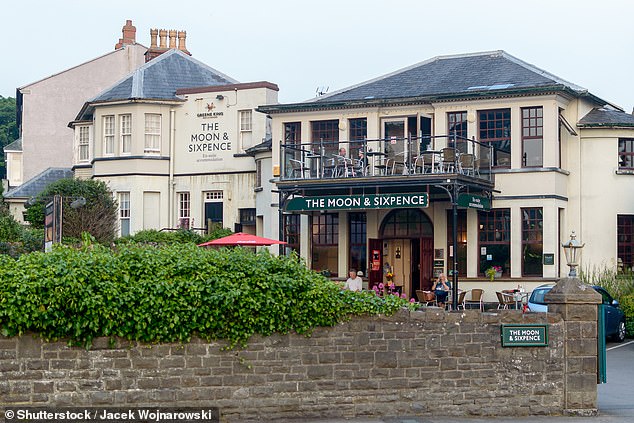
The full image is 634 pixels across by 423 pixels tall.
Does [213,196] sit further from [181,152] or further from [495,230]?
[495,230]

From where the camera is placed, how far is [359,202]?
102ft

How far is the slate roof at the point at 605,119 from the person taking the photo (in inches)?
1294

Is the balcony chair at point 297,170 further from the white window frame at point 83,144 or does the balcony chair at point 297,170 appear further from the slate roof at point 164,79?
the white window frame at point 83,144

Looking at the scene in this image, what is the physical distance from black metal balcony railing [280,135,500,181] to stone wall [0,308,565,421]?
15.7 meters

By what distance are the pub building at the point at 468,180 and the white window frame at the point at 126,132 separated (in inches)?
339

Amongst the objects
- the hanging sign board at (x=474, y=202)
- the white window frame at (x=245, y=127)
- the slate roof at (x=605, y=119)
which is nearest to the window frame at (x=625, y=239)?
the slate roof at (x=605, y=119)

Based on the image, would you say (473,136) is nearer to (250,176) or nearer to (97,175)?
(250,176)

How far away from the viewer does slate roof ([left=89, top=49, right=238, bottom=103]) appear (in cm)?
4181

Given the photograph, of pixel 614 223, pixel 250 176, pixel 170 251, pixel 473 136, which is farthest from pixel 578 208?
pixel 170 251

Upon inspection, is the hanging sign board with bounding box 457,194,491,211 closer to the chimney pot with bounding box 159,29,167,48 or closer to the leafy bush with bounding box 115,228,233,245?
the leafy bush with bounding box 115,228,233,245

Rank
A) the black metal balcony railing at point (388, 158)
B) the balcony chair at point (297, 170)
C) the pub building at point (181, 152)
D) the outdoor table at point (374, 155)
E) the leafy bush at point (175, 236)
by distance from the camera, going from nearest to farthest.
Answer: the outdoor table at point (374, 155)
the black metal balcony railing at point (388, 158)
the balcony chair at point (297, 170)
the leafy bush at point (175, 236)
the pub building at point (181, 152)

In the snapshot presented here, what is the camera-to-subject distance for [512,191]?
32500mm

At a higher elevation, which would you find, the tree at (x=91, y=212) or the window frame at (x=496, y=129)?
the window frame at (x=496, y=129)

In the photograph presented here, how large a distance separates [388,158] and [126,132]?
1349 cm
